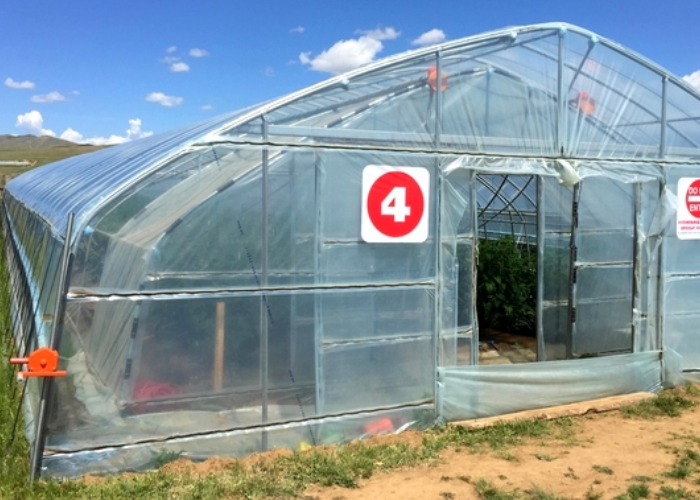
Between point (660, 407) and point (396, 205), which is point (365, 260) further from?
point (660, 407)

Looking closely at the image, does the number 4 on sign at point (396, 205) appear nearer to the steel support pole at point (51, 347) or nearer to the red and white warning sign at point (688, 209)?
the steel support pole at point (51, 347)

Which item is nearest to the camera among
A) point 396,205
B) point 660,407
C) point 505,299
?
point 396,205

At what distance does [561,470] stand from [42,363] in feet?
14.5

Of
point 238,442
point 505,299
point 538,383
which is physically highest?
point 505,299

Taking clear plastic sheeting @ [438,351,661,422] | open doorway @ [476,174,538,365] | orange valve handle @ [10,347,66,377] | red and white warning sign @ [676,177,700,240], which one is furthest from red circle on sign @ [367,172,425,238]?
red and white warning sign @ [676,177,700,240]

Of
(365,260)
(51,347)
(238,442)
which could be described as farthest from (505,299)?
(51,347)

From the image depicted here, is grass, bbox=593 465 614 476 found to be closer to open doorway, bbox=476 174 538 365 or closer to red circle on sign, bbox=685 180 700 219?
open doorway, bbox=476 174 538 365

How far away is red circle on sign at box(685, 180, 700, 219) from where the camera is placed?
27.5 ft

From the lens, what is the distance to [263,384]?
602cm

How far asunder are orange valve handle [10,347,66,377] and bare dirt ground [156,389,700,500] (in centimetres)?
133

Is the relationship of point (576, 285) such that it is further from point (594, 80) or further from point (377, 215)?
point (377, 215)

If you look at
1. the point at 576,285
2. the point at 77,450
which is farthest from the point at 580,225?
the point at 77,450

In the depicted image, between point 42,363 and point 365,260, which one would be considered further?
point 365,260

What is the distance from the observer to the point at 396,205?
6.61 m
